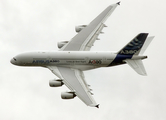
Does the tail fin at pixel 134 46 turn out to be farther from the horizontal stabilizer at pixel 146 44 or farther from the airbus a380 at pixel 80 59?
the horizontal stabilizer at pixel 146 44

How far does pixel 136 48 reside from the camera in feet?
263

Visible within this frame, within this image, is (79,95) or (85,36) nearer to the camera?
(79,95)

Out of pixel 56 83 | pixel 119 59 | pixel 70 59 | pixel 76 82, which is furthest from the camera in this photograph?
pixel 119 59

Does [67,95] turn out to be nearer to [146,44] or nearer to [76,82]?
[76,82]

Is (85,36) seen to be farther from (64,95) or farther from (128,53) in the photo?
(64,95)

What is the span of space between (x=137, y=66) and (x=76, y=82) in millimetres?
11831

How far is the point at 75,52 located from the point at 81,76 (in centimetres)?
504

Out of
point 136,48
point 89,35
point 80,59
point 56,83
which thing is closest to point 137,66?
point 136,48

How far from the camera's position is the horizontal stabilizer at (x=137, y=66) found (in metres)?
76.6

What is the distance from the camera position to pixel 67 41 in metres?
85.2

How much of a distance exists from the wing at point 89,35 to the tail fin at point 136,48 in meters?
6.96

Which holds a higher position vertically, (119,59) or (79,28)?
(79,28)

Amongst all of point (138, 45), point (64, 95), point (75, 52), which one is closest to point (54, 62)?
point (75, 52)

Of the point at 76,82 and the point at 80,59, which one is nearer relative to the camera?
the point at 76,82
